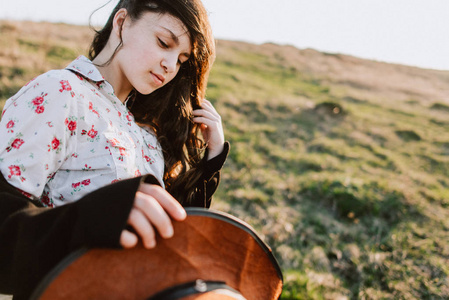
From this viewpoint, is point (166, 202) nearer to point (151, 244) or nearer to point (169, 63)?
point (151, 244)

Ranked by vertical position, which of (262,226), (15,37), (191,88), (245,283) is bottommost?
(262,226)

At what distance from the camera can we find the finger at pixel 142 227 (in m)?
0.71

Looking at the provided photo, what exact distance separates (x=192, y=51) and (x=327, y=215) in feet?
12.8

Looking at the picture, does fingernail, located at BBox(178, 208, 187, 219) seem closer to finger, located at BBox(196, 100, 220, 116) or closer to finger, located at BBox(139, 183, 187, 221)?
finger, located at BBox(139, 183, 187, 221)

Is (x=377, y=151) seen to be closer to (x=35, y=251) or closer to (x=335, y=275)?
(x=335, y=275)

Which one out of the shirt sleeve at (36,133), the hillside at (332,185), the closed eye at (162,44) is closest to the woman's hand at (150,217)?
the shirt sleeve at (36,133)

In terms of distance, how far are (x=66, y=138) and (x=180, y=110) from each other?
0.97m

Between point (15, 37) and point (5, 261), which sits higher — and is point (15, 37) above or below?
below

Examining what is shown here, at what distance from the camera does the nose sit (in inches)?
61.4

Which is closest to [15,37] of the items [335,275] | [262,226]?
[262,226]

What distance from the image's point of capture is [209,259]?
83 centimetres

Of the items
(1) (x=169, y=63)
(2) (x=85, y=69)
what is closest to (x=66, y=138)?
(2) (x=85, y=69)

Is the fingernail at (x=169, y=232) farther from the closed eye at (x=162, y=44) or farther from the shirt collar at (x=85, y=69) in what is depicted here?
the closed eye at (x=162, y=44)

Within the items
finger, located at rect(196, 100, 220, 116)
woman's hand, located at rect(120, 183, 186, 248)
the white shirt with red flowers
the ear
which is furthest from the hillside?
woman's hand, located at rect(120, 183, 186, 248)
